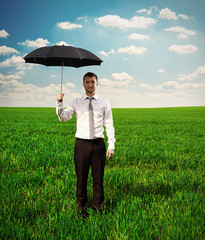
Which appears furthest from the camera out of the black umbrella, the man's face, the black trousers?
the black umbrella

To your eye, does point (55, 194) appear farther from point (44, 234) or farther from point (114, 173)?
point (114, 173)

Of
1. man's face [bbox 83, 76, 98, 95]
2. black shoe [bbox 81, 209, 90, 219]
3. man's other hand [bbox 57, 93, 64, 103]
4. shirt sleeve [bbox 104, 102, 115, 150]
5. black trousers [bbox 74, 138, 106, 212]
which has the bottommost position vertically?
black shoe [bbox 81, 209, 90, 219]

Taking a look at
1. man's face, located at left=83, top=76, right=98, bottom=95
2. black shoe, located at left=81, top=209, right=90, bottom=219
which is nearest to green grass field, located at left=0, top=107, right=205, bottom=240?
black shoe, located at left=81, top=209, right=90, bottom=219

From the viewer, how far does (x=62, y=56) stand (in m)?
3.45

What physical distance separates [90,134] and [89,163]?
0.48 m

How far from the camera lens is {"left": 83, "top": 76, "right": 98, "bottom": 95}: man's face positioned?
10.6 feet

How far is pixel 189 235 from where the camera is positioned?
2762mm

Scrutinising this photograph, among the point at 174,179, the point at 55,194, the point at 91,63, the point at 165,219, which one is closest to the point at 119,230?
the point at 165,219

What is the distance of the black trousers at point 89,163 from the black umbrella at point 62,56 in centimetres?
146

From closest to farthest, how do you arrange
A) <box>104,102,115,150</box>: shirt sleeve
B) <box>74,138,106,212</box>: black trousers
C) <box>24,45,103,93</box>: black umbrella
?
<box>74,138,106,212</box>: black trousers
<box>104,102,115,150</box>: shirt sleeve
<box>24,45,103,93</box>: black umbrella

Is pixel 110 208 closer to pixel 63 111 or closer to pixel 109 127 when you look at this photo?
pixel 109 127

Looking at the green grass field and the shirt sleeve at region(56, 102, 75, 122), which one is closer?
the green grass field

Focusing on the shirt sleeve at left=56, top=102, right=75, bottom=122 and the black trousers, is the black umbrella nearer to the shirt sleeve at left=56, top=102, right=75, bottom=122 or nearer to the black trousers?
the shirt sleeve at left=56, top=102, right=75, bottom=122

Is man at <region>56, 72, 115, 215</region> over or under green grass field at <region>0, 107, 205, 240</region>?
over
